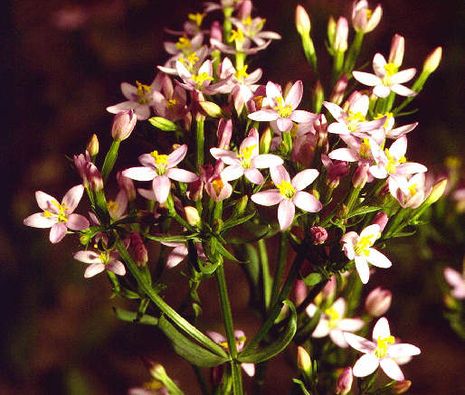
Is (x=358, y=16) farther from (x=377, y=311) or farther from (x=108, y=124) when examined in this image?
(x=108, y=124)

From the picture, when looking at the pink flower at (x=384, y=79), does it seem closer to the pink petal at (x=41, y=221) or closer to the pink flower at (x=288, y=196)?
the pink flower at (x=288, y=196)

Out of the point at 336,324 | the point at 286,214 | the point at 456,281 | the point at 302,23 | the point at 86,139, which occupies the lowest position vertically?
the point at 86,139

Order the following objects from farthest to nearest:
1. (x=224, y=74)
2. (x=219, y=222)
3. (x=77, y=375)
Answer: (x=77, y=375) < (x=224, y=74) < (x=219, y=222)

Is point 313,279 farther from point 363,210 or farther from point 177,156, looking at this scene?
point 177,156

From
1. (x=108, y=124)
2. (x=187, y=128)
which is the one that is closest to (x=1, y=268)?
(x=108, y=124)

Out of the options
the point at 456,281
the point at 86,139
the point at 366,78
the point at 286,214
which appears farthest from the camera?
the point at 86,139

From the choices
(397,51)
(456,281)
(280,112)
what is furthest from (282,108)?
(456,281)
